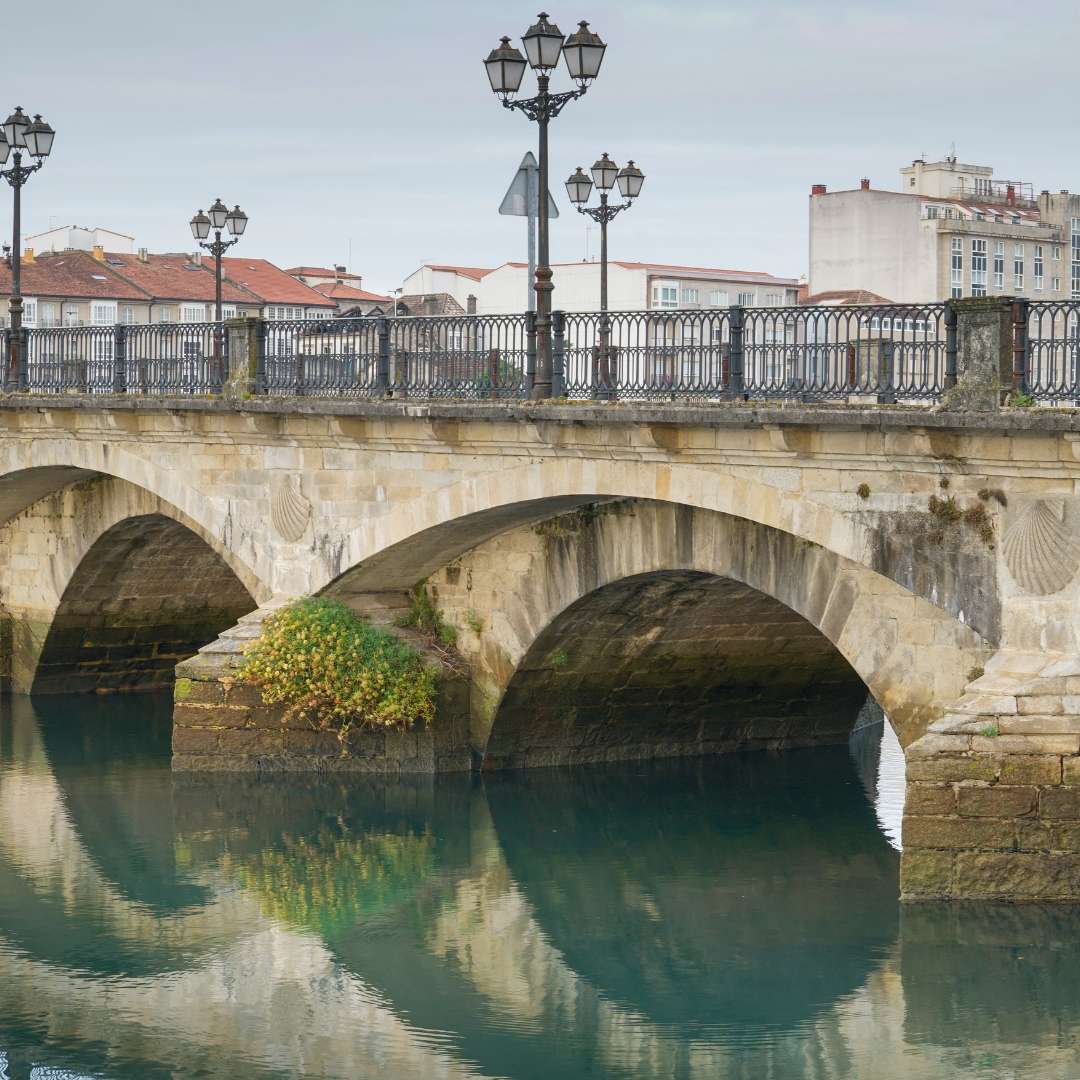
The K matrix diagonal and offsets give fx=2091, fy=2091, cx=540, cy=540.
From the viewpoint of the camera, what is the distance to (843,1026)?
13547mm

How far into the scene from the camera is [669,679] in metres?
20.9

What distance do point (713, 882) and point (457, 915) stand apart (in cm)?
222

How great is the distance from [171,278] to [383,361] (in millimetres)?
44334

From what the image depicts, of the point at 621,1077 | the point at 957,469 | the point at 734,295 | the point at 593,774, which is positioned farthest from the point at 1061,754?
the point at 734,295

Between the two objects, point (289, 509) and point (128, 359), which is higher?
point (128, 359)

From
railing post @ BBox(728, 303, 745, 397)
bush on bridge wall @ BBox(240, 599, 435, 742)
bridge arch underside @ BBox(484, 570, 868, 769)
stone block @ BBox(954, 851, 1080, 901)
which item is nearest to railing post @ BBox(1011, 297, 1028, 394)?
railing post @ BBox(728, 303, 745, 397)

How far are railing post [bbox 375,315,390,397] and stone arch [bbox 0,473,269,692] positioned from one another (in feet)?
19.7

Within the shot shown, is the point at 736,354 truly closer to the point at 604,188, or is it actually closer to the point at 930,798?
the point at 930,798

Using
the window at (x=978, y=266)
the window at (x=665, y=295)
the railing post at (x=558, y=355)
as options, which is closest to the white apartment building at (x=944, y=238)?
the window at (x=978, y=266)

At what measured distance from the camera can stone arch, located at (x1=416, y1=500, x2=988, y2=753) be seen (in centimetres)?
1556

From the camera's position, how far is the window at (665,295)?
43.6 m

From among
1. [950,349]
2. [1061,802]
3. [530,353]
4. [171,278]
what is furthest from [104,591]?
[171,278]

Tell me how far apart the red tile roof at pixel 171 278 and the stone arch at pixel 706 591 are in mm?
41400

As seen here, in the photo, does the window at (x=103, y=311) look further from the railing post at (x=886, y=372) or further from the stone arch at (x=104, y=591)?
the railing post at (x=886, y=372)
